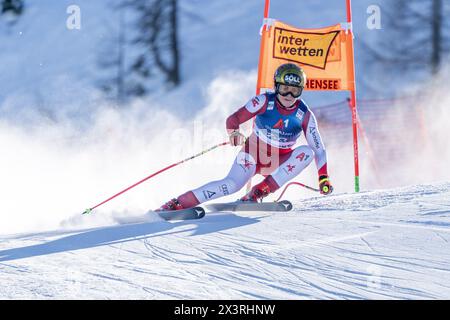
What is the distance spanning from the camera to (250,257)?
135 inches

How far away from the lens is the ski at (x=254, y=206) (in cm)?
514

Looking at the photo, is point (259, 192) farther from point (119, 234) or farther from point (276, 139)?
point (119, 234)

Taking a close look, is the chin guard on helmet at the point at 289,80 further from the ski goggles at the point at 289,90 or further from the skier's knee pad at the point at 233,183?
the skier's knee pad at the point at 233,183

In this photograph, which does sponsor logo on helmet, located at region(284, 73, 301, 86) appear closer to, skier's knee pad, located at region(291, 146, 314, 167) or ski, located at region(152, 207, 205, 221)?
skier's knee pad, located at region(291, 146, 314, 167)

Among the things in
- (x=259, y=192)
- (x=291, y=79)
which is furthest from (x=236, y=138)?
(x=291, y=79)

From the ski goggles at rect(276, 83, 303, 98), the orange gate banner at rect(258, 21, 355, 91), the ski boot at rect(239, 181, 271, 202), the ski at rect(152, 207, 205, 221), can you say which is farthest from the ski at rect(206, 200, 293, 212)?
the orange gate banner at rect(258, 21, 355, 91)

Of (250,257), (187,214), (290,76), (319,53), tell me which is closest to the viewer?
(250,257)

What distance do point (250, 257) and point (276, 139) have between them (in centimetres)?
220

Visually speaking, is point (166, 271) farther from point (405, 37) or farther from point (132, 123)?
point (405, 37)

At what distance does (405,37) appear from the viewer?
18.7 m

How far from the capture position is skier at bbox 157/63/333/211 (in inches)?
210

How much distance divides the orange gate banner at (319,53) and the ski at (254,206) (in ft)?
6.66

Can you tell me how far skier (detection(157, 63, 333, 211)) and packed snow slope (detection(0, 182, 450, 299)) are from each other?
57cm

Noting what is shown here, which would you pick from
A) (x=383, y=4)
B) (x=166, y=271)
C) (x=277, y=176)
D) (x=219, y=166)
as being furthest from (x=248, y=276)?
(x=383, y=4)
